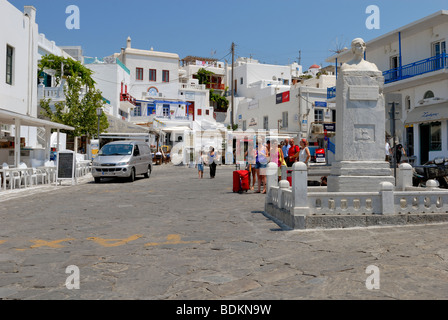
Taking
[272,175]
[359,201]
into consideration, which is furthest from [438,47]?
[359,201]

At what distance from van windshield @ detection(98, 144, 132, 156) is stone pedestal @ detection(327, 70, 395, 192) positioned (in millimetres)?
12371

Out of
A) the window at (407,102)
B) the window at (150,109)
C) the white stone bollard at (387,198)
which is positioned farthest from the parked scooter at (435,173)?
the window at (150,109)

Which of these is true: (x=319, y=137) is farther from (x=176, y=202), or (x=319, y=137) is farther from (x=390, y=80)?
(x=176, y=202)

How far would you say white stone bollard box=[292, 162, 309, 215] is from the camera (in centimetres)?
675

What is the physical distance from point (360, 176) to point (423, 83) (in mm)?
17146

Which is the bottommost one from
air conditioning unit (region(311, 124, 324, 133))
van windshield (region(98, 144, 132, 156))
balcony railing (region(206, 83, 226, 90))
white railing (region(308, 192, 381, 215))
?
white railing (region(308, 192, 381, 215))

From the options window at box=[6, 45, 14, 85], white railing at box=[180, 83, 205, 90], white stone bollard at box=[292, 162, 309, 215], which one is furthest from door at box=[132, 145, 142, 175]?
white railing at box=[180, 83, 205, 90]

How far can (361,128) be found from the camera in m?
8.27

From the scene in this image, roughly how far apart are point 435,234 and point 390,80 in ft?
66.6

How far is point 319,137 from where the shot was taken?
3975cm

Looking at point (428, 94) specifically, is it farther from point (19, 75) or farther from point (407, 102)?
point (19, 75)

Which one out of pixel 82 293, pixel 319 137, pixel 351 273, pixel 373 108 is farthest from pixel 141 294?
pixel 319 137

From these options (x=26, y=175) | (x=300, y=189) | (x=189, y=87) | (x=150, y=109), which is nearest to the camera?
(x=300, y=189)

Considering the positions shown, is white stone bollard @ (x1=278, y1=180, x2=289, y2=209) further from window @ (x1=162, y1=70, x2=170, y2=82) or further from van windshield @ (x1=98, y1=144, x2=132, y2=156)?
window @ (x1=162, y1=70, x2=170, y2=82)
